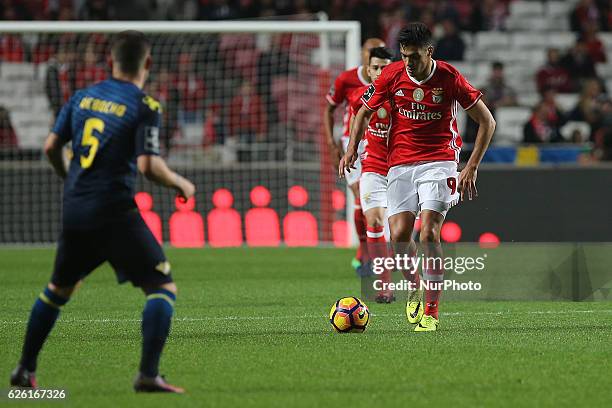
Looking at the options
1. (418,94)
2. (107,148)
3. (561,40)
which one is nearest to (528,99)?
(561,40)

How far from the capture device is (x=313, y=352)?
7309 millimetres

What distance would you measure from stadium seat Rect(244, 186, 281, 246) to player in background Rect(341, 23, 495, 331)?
27.9 ft

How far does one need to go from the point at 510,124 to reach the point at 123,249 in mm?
16628

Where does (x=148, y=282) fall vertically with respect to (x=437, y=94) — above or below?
below

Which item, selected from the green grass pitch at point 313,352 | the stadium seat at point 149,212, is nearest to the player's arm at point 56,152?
the green grass pitch at point 313,352

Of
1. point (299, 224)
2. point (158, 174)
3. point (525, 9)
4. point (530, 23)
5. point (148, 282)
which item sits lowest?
point (299, 224)

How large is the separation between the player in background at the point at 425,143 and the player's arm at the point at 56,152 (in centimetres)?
274

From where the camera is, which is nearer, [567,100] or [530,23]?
[567,100]

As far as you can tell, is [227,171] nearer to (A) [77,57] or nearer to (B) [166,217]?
(B) [166,217]

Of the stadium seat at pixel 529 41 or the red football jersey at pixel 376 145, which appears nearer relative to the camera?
the red football jersey at pixel 376 145

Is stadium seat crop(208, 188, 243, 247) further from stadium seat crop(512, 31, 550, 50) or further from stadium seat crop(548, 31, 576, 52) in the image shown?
stadium seat crop(548, 31, 576, 52)

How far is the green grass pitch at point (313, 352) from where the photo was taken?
585cm

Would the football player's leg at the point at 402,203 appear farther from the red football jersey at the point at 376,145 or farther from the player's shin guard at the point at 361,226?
the player's shin guard at the point at 361,226

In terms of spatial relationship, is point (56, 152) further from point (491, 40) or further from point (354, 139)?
point (491, 40)
